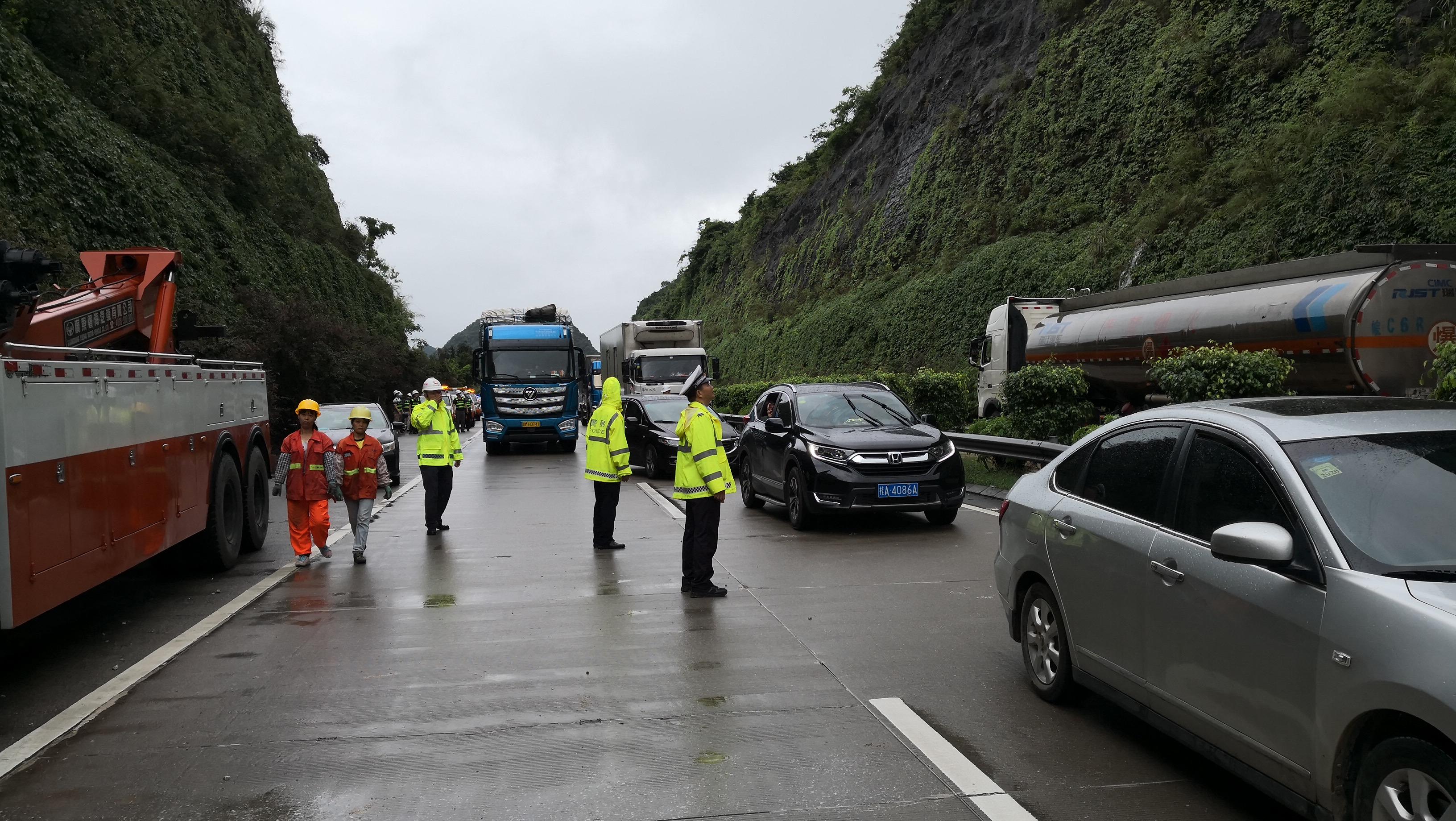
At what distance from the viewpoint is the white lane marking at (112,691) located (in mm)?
5137

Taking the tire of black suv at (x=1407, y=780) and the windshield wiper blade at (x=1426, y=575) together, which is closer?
the tire of black suv at (x=1407, y=780)

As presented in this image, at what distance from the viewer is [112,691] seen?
243 inches

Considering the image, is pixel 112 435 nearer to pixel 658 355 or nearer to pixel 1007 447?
pixel 1007 447

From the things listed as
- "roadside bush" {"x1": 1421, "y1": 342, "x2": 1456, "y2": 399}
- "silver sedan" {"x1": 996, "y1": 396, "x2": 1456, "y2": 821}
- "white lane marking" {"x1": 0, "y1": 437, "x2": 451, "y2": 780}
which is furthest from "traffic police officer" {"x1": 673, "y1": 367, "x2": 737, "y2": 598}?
"roadside bush" {"x1": 1421, "y1": 342, "x2": 1456, "y2": 399}

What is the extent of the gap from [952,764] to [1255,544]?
1697mm

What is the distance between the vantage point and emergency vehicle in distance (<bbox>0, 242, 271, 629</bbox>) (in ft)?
19.4

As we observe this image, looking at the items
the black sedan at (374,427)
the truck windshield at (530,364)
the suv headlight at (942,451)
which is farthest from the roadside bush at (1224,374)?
the truck windshield at (530,364)

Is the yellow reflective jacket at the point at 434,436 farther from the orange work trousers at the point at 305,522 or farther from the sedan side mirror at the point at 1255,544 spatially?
the sedan side mirror at the point at 1255,544

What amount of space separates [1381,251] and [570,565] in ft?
32.2

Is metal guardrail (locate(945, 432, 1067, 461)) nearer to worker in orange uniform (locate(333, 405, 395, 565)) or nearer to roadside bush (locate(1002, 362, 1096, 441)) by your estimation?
roadside bush (locate(1002, 362, 1096, 441))

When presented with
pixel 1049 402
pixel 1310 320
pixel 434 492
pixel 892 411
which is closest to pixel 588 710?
pixel 434 492

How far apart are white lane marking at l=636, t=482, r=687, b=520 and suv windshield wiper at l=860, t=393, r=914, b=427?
267 centimetres

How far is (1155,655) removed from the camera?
4512 mm

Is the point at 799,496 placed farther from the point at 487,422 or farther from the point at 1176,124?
the point at 1176,124
